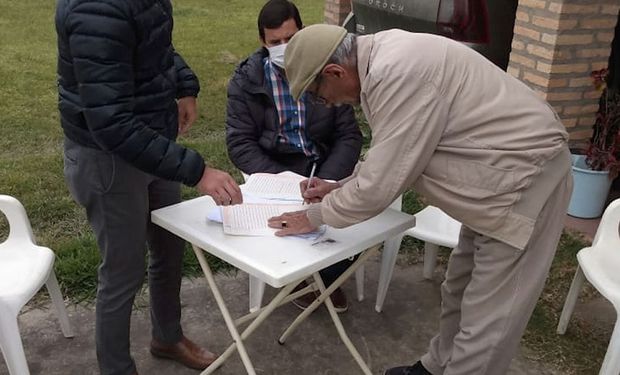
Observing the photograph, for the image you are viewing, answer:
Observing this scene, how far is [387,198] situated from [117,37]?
2.99ft

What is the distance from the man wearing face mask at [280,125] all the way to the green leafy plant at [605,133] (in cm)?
176

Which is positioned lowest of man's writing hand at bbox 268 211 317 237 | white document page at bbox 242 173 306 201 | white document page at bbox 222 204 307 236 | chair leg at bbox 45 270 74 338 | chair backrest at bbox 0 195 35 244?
chair leg at bbox 45 270 74 338

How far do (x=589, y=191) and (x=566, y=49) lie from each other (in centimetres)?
89

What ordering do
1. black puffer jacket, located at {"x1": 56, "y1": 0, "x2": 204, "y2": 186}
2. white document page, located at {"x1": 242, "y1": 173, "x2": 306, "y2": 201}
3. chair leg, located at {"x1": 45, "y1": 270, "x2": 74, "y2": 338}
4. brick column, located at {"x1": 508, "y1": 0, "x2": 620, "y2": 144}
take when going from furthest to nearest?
brick column, located at {"x1": 508, "y1": 0, "x2": 620, "y2": 144} < chair leg, located at {"x1": 45, "y1": 270, "x2": 74, "y2": 338} < white document page, located at {"x1": 242, "y1": 173, "x2": 306, "y2": 201} < black puffer jacket, located at {"x1": 56, "y1": 0, "x2": 204, "y2": 186}

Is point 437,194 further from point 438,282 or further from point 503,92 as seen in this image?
point 438,282

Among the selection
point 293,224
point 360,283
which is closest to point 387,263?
point 360,283

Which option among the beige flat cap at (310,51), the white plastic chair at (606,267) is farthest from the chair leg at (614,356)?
the beige flat cap at (310,51)

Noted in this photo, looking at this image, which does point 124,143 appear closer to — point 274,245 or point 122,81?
point 122,81

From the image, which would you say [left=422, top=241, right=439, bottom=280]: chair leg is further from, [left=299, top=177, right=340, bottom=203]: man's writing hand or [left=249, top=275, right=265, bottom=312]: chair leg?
[left=299, top=177, right=340, bottom=203]: man's writing hand

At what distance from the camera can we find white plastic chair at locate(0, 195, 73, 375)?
7.86ft

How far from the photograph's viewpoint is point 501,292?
2.20m

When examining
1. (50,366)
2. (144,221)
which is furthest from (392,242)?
(50,366)

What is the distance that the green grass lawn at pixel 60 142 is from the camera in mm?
3197

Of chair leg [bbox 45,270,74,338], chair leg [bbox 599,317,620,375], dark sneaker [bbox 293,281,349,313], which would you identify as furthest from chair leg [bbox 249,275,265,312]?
chair leg [bbox 599,317,620,375]
